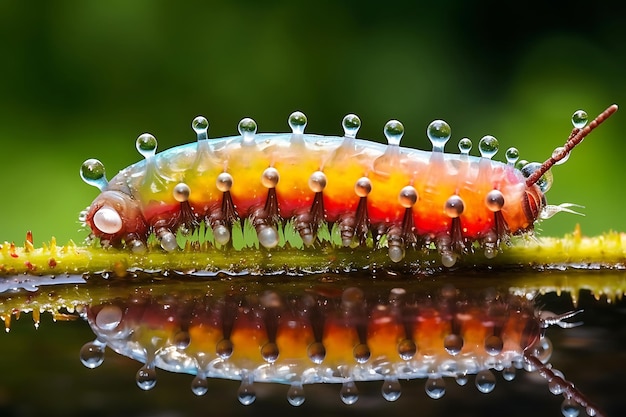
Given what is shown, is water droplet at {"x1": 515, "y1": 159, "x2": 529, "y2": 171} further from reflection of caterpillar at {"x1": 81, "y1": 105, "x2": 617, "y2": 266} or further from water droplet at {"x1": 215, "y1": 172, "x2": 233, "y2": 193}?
water droplet at {"x1": 215, "y1": 172, "x2": 233, "y2": 193}

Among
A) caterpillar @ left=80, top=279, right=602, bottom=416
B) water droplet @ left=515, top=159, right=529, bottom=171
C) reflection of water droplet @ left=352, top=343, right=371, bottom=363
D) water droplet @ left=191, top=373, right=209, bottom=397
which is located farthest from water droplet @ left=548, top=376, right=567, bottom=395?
water droplet @ left=515, top=159, right=529, bottom=171

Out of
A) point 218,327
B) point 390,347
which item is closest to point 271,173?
point 218,327

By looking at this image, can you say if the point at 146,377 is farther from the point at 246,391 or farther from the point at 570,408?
the point at 570,408

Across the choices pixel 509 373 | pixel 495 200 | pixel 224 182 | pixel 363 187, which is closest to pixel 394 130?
pixel 363 187

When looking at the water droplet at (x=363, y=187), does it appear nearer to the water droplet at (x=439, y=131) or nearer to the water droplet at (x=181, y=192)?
the water droplet at (x=439, y=131)

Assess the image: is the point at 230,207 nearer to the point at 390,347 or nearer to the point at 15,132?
the point at 390,347

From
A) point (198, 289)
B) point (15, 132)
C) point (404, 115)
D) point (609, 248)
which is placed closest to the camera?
point (198, 289)

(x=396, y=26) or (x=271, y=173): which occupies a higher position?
(x=396, y=26)
